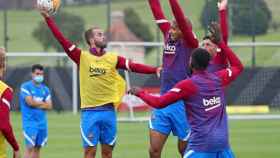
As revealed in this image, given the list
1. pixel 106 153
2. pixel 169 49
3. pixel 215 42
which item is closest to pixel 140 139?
pixel 106 153

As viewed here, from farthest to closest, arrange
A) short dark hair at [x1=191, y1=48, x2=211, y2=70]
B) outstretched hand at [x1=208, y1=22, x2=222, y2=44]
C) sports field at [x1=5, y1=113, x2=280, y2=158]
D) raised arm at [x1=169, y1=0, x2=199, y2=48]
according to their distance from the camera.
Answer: sports field at [x1=5, y1=113, x2=280, y2=158] → raised arm at [x1=169, y1=0, x2=199, y2=48] → outstretched hand at [x1=208, y1=22, x2=222, y2=44] → short dark hair at [x1=191, y1=48, x2=211, y2=70]

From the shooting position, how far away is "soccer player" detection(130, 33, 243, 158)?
427 inches

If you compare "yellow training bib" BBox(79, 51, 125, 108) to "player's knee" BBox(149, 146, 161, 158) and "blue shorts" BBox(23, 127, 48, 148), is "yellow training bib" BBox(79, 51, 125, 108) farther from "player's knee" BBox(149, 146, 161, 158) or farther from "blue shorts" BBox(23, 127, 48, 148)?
"blue shorts" BBox(23, 127, 48, 148)

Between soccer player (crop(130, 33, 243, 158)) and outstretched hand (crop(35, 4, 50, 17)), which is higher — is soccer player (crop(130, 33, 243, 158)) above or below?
below

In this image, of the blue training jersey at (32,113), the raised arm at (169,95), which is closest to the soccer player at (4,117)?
the raised arm at (169,95)

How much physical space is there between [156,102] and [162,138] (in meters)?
3.13

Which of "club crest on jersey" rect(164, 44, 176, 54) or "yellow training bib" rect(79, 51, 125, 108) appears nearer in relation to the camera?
"club crest on jersey" rect(164, 44, 176, 54)

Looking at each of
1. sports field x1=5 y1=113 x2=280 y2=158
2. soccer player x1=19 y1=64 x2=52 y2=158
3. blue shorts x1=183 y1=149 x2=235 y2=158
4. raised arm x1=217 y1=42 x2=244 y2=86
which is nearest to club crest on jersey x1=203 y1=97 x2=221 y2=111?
raised arm x1=217 y1=42 x2=244 y2=86

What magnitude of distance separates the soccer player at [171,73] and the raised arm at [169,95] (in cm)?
246

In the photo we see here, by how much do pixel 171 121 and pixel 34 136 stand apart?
14.4ft

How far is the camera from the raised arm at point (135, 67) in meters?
13.8

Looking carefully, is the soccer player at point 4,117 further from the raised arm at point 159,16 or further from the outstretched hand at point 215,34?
the raised arm at point 159,16

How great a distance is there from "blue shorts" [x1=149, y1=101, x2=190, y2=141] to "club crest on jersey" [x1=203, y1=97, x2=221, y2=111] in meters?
2.74

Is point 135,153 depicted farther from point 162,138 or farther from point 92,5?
point 92,5
